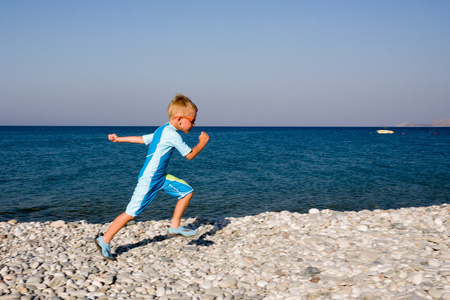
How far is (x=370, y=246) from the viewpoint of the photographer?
6.13 m

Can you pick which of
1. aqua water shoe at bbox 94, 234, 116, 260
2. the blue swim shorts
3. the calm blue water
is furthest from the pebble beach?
the calm blue water

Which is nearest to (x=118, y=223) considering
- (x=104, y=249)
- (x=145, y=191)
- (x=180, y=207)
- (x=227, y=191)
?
(x=104, y=249)

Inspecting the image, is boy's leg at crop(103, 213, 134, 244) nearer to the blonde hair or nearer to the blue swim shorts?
the blue swim shorts

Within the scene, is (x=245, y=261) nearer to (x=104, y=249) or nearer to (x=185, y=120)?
(x=104, y=249)

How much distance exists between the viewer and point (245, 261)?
19.4 ft

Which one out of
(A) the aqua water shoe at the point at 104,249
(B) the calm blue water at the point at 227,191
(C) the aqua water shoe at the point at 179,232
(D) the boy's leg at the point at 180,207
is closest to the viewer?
(A) the aqua water shoe at the point at 104,249

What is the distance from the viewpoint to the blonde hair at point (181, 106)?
228 inches

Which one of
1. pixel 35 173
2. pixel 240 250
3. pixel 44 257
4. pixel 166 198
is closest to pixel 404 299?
pixel 240 250

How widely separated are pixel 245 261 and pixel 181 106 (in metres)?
2.72

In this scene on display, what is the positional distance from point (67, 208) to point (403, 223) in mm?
10992

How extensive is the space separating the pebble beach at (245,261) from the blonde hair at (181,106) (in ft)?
7.96

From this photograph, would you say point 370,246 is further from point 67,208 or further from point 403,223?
point 67,208

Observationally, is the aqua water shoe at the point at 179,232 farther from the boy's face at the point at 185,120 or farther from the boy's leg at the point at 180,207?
the boy's face at the point at 185,120

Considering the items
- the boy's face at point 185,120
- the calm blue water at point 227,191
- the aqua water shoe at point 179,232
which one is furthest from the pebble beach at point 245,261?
the calm blue water at point 227,191
